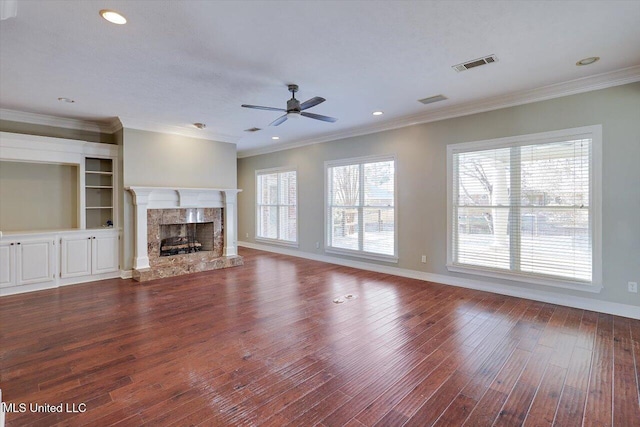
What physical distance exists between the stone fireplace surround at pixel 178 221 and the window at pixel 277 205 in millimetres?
1558

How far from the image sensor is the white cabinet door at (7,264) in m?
4.42

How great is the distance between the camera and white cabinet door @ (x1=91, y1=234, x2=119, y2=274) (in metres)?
5.30

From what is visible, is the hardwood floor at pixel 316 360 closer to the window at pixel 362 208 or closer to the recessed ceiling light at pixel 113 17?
the window at pixel 362 208

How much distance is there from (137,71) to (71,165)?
10.6 ft

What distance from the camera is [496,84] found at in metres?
3.91

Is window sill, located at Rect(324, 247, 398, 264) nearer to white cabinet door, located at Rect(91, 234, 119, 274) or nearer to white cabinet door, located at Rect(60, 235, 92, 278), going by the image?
white cabinet door, located at Rect(91, 234, 119, 274)

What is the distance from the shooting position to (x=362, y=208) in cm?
633

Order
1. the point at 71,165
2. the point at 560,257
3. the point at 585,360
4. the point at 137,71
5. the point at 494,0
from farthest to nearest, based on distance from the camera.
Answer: the point at 71,165 → the point at 560,257 → the point at 137,71 → the point at 585,360 → the point at 494,0

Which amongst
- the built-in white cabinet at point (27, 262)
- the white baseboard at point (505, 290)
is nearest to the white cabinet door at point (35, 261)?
the built-in white cabinet at point (27, 262)

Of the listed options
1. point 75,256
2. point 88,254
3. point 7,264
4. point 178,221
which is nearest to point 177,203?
point 178,221

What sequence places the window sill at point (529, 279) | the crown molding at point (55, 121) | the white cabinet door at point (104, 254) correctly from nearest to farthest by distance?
the window sill at point (529, 279) < the crown molding at point (55, 121) < the white cabinet door at point (104, 254)

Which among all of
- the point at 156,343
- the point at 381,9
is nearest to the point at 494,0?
the point at 381,9

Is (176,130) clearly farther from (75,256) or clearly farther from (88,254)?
(75,256)

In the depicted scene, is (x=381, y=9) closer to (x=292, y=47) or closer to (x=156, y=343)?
(x=292, y=47)
